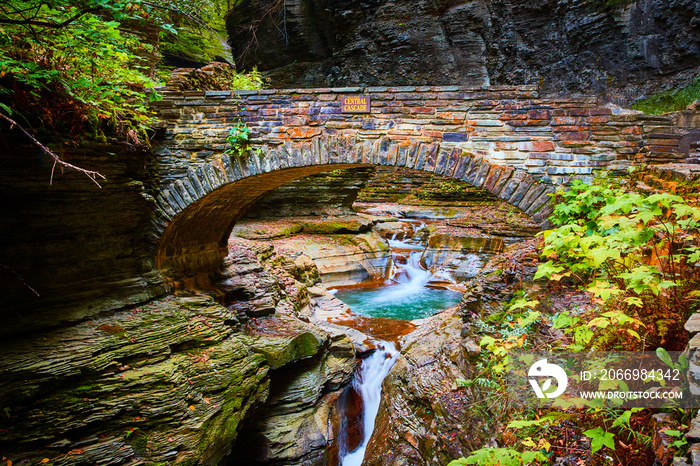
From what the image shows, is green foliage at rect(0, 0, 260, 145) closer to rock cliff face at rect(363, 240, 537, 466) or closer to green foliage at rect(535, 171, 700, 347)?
green foliage at rect(535, 171, 700, 347)

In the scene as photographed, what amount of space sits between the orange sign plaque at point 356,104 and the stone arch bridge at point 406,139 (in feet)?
0.22

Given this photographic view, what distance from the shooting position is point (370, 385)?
5.59m

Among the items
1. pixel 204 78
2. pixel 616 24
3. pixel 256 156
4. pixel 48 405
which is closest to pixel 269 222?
pixel 204 78

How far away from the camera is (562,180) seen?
439 cm

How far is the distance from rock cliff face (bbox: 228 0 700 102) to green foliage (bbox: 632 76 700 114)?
0.33 m

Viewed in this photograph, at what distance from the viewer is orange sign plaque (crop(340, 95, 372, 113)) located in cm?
470

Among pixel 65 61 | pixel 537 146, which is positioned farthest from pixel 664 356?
pixel 65 61

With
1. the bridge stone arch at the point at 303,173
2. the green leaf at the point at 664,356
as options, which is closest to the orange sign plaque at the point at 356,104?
the bridge stone arch at the point at 303,173

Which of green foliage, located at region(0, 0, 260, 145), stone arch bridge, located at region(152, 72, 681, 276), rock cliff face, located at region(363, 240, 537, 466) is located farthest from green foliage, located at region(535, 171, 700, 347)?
green foliage, located at region(0, 0, 260, 145)

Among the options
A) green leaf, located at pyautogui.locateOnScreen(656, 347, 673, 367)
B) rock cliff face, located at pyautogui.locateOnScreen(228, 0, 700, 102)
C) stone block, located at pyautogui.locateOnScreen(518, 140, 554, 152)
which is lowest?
green leaf, located at pyautogui.locateOnScreen(656, 347, 673, 367)

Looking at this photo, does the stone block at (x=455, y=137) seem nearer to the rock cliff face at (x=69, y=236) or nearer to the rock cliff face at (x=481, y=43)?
the rock cliff face at (x=69, y=236)

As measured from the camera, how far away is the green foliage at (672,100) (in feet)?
28.2

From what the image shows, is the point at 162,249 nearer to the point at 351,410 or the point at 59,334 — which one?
the point at 59,334

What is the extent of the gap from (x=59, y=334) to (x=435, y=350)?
13.8 ft
